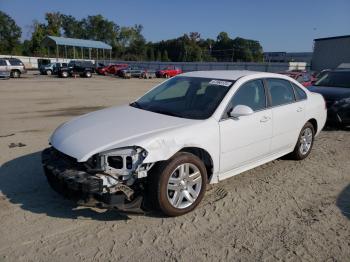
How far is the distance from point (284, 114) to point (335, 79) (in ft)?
18.6

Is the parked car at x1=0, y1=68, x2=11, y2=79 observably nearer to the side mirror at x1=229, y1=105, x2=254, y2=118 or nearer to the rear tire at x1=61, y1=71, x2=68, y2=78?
the rear tire at x1=61, y1=71, x2=68, y2=78

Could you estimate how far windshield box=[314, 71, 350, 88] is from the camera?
31.5 ft

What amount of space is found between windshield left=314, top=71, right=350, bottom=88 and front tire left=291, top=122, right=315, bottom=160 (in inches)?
168

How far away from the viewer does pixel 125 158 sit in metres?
3.53

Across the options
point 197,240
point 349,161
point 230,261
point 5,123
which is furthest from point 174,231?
point 5,123

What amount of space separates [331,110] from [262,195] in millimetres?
5081

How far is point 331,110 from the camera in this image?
8562mm

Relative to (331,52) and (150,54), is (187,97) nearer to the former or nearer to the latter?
(331,52)

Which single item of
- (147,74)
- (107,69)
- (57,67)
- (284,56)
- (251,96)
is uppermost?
(284,56)

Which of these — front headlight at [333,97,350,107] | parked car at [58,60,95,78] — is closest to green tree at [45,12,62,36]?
parked car at [58,60,95,78]

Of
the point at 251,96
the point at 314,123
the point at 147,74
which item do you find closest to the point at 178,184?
the point at 251,96

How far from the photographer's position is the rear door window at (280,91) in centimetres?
516

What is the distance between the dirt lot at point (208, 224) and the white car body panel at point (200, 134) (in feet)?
1.37

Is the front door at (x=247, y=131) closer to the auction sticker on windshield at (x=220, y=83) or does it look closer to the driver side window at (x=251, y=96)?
the driver side window at (x=251, y=96)
